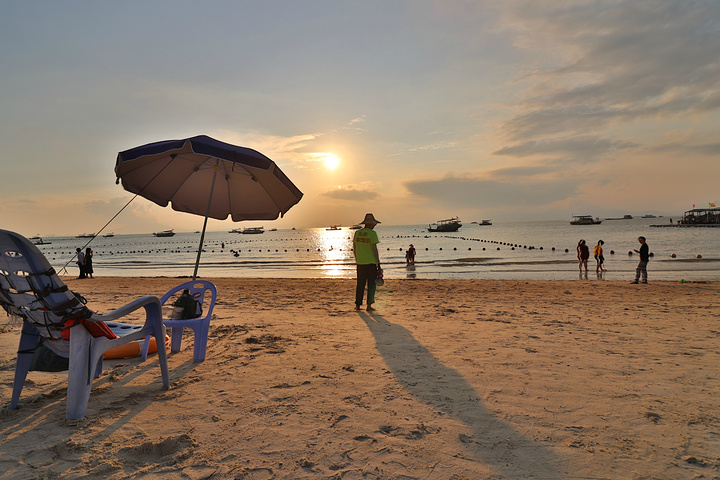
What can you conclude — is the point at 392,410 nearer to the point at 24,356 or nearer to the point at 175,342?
the point at 24,356

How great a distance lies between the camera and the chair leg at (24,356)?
134 inches

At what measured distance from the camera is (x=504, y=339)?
5605mm

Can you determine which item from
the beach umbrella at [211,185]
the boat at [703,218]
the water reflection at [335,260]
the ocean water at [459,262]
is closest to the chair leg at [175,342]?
the beach umbrella at [211,185]

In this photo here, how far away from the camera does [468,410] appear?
3.27 m

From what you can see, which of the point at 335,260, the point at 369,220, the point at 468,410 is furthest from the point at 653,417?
the point at 335,260

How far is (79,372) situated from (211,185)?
3607 mm

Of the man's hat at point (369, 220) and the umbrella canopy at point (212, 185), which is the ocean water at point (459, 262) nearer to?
the man's hat at point (369, 220)

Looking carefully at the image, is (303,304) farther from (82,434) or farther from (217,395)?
(82,434)

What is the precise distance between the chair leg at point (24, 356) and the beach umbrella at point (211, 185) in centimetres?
204

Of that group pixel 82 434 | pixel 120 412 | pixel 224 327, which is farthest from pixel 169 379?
pixel 224 327

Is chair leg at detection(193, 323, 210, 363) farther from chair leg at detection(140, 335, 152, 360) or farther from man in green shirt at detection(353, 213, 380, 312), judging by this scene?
man in green shirt at detection(353, 213, 380, 312)

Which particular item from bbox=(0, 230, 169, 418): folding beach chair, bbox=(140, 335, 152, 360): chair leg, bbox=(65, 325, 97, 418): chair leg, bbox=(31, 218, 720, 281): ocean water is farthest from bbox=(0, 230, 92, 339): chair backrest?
bbox=(31, 218, 720, 281): ocean water

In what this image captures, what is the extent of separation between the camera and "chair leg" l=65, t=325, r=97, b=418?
3.07 meters

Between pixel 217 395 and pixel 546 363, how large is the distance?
3.53 m
